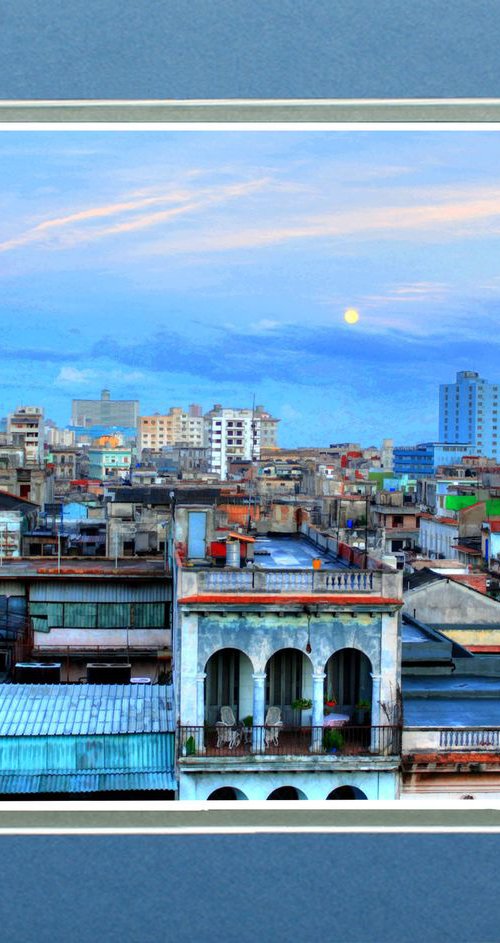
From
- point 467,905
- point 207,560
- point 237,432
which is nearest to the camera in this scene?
point 467,905

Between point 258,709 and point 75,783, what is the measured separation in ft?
1.81

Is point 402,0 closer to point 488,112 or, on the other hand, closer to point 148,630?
point 488,112

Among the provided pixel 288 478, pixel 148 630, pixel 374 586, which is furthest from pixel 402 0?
pixel 288 478

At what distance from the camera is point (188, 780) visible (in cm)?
291

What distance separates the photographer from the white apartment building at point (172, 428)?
29125 mm

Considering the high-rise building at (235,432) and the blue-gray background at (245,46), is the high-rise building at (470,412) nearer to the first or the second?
the high-rise building at (235,432)

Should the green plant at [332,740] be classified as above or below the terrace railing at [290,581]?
below

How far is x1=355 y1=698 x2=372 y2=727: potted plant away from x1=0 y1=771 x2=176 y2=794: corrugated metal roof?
574mm

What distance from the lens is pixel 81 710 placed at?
302cm

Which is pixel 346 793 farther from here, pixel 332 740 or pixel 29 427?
pixel 29 427

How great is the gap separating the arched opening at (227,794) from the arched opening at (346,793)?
0.26 meters

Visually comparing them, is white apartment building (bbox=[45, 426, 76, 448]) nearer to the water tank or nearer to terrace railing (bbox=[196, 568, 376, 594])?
the water tank

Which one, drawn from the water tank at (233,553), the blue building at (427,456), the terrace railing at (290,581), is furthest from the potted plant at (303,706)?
the blue building at (427,456)

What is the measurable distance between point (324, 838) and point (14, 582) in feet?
12.0
